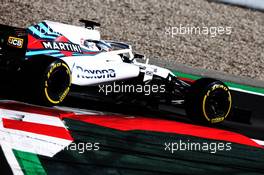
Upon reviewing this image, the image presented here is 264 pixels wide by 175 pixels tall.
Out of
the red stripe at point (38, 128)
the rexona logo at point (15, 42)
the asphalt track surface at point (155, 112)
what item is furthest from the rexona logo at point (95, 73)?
the red stripe at point (38, 128)

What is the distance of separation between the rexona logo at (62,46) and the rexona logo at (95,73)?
0.32 meters

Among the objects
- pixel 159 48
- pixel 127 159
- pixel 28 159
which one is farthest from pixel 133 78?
pixel 159 48

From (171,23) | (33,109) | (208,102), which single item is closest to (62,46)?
(33,109)

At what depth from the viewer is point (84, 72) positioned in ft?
22.2

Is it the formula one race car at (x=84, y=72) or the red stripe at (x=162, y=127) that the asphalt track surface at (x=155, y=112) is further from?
the red stripe at (x=162, y=127)

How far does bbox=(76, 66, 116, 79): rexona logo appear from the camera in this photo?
22.1 ft

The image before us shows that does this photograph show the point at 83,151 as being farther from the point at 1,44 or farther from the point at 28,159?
the point at 1,44

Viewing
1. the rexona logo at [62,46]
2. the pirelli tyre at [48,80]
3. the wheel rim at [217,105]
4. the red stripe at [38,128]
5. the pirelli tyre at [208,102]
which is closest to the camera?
the red stripe at [38,128]

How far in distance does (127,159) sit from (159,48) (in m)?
7.82

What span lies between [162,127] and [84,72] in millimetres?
1166

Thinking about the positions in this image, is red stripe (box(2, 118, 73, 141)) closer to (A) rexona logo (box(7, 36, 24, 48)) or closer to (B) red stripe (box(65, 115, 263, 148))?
(B) red stripe (box(65, 115, 263, 148))

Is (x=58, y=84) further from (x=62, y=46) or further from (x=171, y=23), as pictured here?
(x=171, y=23)

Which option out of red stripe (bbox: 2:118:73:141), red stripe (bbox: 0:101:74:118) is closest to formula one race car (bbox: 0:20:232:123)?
red stripe (bbox: 0:101:74:118)

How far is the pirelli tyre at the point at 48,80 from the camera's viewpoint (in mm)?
6109
